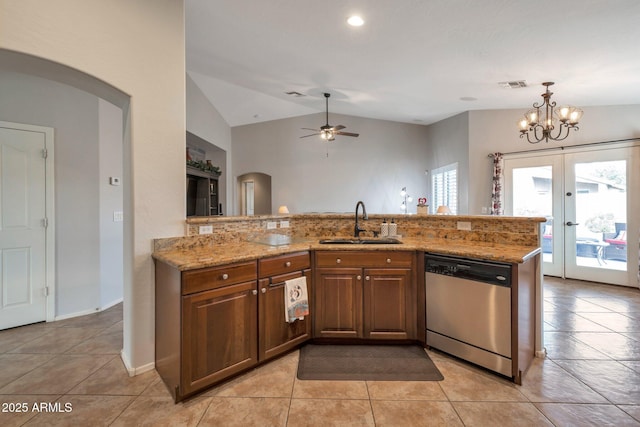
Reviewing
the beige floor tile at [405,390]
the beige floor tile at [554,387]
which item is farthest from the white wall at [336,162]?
the beige floor tile at [405,390]

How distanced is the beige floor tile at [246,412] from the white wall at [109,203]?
254 centimetres

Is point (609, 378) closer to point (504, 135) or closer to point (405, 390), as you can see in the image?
point (405, 390)

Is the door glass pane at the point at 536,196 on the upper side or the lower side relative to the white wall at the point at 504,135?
lower

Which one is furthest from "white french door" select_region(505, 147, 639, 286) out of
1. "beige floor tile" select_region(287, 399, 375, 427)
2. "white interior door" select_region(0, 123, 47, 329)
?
"white interior door" select_region(0, 123, 47, 329)

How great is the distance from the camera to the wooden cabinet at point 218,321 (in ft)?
5.83

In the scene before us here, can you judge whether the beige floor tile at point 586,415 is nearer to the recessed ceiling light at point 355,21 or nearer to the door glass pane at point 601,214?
the recessed ceiling light at point 355,21

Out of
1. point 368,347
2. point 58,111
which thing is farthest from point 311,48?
point 368,347

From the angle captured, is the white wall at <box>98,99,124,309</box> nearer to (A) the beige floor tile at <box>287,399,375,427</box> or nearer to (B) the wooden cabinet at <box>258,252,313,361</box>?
(B) the wooden cabinet at <box>258,252,313,361</box>

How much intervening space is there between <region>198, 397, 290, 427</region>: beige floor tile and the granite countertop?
2.82 feet

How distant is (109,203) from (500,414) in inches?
167

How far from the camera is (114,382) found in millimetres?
2020

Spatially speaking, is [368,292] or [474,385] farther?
[368,292]

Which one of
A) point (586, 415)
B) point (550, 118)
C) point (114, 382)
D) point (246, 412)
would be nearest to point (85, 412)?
point (114, 382)

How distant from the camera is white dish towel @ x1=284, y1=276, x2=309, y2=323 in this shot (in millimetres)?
2244
